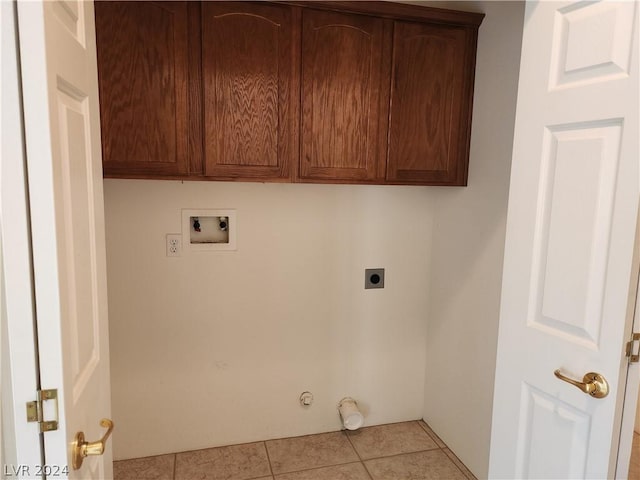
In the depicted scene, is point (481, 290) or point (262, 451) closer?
point (481, 290)

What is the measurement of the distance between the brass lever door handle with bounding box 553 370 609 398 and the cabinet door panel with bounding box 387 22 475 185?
1268mm

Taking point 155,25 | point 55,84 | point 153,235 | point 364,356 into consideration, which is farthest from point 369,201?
point 55,84

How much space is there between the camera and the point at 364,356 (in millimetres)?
2602

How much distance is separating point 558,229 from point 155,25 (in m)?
1.73

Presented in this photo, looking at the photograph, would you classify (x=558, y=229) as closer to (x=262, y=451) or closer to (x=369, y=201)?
(x=369, y=201)

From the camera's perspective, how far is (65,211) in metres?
0.86

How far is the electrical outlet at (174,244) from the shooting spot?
86.4 inches

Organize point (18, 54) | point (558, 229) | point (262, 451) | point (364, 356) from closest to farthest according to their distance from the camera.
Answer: point (18, 54) < point (558, 229) < point (262, 451) < point (364, 356)

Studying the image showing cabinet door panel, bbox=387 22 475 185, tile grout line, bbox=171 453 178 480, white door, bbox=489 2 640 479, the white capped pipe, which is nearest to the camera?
white door, bbox=489 2 640 479

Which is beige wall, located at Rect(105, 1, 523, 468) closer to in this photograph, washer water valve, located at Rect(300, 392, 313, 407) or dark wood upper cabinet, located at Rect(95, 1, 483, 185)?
washer water valve, located at Rect(300, 392, 313, 407)

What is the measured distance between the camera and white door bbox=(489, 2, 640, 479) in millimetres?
1077

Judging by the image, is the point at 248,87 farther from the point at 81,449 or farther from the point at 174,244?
the point at 81,449

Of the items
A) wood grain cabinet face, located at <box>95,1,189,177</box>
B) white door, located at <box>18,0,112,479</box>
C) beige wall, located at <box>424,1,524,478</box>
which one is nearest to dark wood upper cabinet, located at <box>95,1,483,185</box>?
wood grain cabinet face, located at <box>95,1,189,177</box>

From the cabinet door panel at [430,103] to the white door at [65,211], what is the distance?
4.64ft
